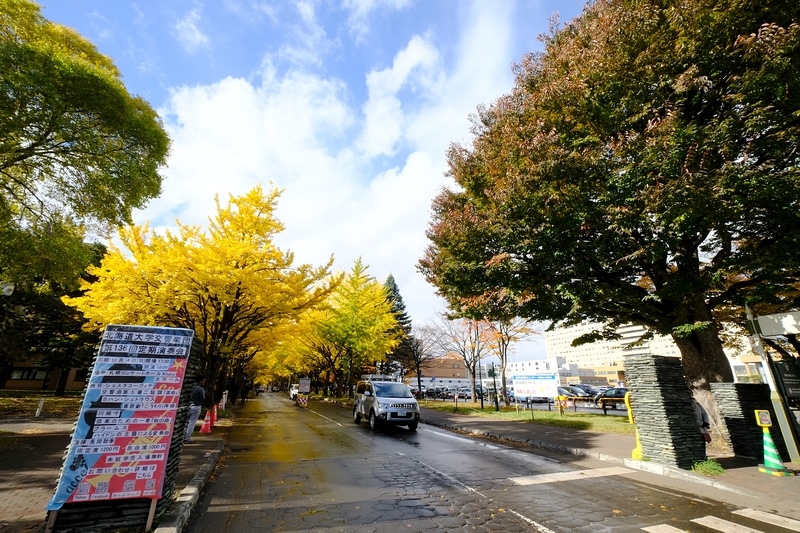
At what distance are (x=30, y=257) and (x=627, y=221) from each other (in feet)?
53.8

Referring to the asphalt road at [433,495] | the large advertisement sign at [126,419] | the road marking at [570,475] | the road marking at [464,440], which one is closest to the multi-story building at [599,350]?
the road marking at [464,440]

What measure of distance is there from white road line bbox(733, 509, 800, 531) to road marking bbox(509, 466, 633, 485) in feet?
7.79

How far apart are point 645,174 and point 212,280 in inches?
511

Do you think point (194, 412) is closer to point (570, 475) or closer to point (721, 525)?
point (570, 475)

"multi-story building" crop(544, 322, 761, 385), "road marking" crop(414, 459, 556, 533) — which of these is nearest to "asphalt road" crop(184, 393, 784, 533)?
"road marking" crop(414, 459, 556, 533)

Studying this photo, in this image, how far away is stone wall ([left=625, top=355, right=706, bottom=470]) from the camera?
7.61m

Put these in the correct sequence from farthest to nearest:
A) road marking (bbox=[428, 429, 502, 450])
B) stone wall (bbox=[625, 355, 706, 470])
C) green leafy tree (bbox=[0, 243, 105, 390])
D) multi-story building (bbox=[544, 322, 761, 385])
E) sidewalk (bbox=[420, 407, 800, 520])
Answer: multi-story building (bbox=[544, 322, 761, 385]) → green leafy tree (bbox=[0, 243, 105, 390]) → road marking (bbox=[428, 429, 502, 450]) → stone wall (bbox=[625, 355, 706, 470]) → sidewalk (bbox=[420, 407, 800, 520])

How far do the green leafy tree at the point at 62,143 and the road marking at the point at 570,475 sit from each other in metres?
12.5

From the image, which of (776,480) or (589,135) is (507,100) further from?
(776,480)

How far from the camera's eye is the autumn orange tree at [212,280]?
11.9 m

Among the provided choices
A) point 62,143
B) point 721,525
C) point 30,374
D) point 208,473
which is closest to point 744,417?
point 721,525

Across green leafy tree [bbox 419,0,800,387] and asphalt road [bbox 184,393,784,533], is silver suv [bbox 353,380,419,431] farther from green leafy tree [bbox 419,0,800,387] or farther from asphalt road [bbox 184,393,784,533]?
green leafy tree [bbox 419,0,800,387]

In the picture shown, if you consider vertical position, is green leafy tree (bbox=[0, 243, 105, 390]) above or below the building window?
above

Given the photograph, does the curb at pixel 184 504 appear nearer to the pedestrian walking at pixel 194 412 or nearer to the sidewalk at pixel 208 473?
the sidewalk at pixel 208 473
